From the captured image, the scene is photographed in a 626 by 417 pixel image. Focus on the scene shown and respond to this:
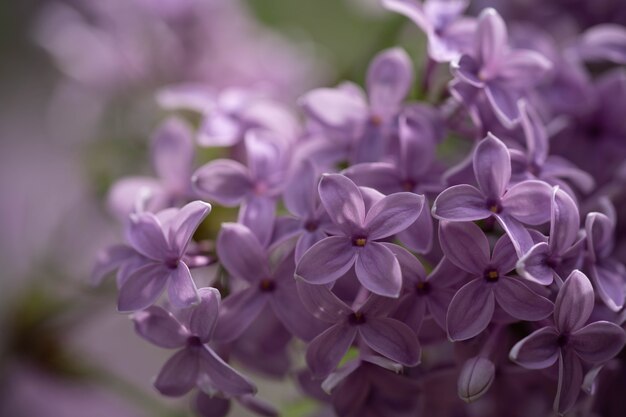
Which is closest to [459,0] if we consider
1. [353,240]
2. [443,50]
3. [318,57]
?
[443,50]

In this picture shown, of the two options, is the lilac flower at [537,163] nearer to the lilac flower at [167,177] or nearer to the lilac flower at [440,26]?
the lilac flower at [440,26]

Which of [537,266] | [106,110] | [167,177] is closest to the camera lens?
[537,266]

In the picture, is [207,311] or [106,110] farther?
[106,110]

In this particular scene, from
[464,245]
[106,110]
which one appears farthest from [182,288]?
[106,110]

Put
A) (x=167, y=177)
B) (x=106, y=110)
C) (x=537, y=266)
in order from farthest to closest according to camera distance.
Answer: (x=106, y=110)
(x=167, y=177)
(x=537, y=266)

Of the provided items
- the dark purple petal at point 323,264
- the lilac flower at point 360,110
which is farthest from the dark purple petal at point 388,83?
the dark purple petal at point 323,264

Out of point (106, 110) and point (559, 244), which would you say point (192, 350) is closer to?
point (559, 244)

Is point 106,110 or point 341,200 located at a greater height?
point 341,200
